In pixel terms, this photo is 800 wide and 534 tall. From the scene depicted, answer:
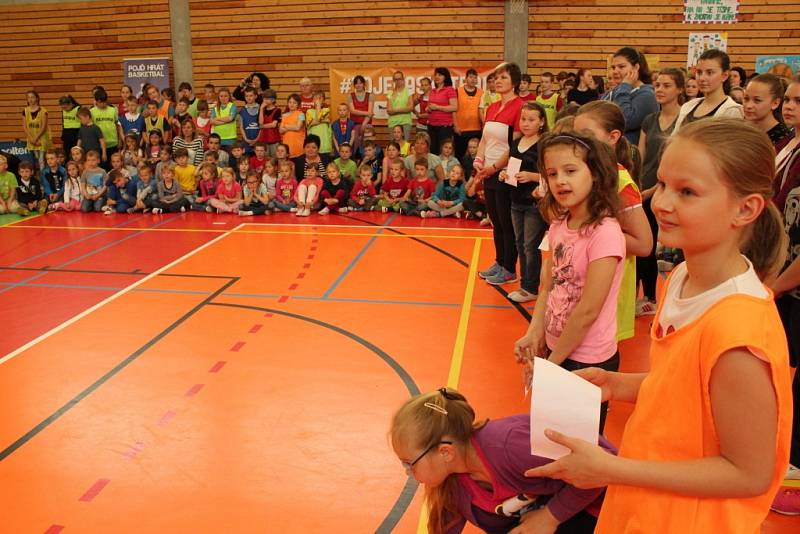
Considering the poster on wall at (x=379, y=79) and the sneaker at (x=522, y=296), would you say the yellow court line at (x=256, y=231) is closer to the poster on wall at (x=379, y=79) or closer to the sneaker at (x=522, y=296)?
the sneaker at (x=522, y=296)

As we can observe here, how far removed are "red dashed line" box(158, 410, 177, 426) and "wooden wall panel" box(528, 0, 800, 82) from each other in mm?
11053

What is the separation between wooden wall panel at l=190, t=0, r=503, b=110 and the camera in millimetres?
13445

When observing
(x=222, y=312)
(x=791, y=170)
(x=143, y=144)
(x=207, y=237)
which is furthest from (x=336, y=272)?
(x=143, y=144)

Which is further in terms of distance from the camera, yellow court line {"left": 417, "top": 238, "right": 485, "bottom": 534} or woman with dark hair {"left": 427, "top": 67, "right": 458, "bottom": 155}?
woman with dark hair {"left": 427, "top": 67, "right": 458, "bottom": 155}

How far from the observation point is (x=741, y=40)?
12.6 m

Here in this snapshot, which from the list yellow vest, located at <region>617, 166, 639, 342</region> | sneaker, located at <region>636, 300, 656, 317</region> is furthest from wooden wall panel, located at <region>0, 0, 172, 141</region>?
yellow vest, located at <region>617, 166, 639, 342</region>

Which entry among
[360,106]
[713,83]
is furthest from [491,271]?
[360,106]

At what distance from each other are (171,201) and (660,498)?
10625 mm

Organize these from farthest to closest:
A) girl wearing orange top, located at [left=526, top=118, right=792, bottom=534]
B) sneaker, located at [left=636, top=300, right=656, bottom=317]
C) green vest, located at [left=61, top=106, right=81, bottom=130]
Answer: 1. green vest, located at [left=61, top=106, right=81, bottom=130]
2. sneaker, located at [left=636, top=300, right=656, bottom=317]
3. girl wearing orange top, located at [left=526, top=118, right=792, bottom=534]

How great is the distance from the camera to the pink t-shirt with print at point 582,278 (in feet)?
8.34

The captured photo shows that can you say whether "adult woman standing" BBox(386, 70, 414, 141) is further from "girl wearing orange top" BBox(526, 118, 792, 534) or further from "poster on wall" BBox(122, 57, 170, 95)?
"girl wearing orange top" BBox(526, 118, 792, 534)

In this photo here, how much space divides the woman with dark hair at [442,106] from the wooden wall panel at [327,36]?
2433mm

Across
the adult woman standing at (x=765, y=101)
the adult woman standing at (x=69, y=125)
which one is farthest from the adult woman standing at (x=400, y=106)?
the adult woman standing at (x=765, y=101)

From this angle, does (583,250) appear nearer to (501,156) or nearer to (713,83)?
(713,83)
